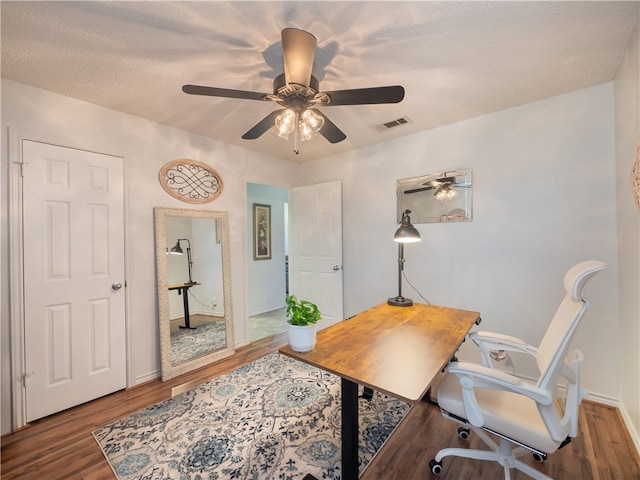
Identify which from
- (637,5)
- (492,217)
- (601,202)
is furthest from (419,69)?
(601,202)

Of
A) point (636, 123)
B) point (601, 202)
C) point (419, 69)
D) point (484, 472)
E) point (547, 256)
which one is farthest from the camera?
point (547, 256)

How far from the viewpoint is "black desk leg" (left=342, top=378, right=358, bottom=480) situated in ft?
4.20

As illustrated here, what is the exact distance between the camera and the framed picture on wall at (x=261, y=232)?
15.7ft

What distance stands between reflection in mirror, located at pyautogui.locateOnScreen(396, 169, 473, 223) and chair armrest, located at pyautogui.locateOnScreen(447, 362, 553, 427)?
1780mm

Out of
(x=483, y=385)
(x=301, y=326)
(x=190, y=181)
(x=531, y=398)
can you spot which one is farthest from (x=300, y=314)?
(x=190, y=181)

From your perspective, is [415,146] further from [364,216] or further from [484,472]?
[484,472]

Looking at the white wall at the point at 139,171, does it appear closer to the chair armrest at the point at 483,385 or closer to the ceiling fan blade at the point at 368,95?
the ceiling fan blade at the point at 368,95

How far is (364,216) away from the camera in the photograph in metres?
3.39

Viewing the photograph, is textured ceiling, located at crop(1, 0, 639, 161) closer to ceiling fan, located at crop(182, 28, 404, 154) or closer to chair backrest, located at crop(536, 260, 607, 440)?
ceiling fan, located at crop(182, 28, 404, 154)

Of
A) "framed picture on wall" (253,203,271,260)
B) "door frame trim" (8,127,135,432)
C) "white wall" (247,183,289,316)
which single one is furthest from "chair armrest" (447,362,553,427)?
"framed picture on wall" (253,203,271,260)

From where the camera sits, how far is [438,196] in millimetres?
2832

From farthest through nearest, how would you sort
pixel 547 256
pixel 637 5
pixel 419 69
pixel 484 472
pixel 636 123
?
pixel 547 256, pixel 419 69, pixel 636 123, pixel 484 472, pixel 637 5

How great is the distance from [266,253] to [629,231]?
14.3 ft

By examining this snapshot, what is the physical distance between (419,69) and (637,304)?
200 cm
